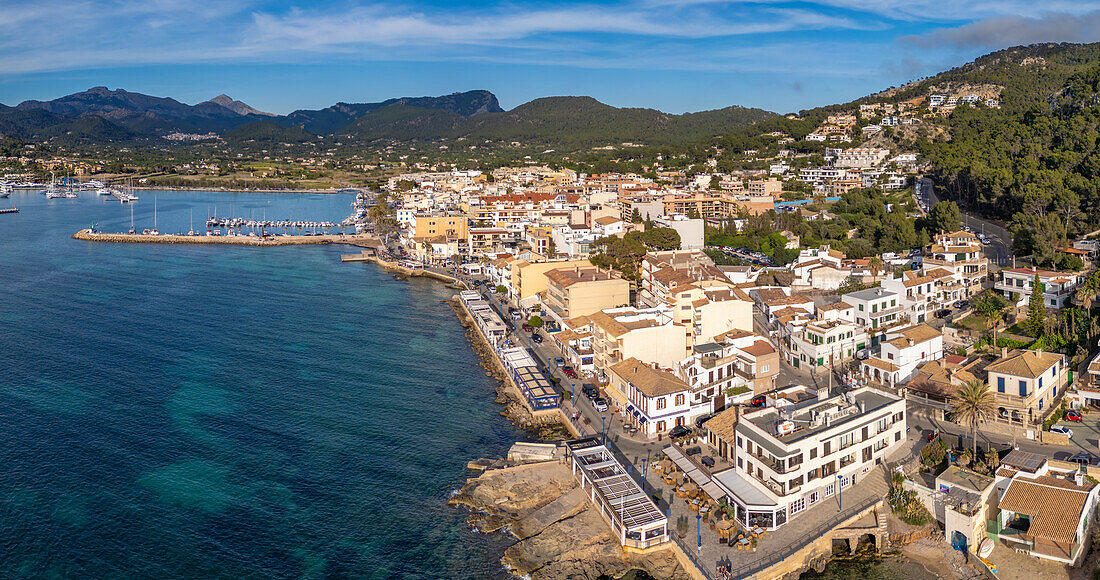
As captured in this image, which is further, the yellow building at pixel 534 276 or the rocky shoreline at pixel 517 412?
the yellow building at pixel 534 276

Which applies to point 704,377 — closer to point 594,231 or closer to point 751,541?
point 751,541

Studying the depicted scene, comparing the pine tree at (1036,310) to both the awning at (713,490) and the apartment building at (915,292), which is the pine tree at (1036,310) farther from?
the awning at (713,490)

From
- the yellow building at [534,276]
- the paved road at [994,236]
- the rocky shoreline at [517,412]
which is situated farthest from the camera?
the paved road at [994,236]

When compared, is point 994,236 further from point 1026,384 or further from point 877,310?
point 1026,384

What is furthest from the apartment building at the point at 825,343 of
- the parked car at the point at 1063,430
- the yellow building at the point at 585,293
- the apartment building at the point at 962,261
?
the apartment building at the point at 962,261

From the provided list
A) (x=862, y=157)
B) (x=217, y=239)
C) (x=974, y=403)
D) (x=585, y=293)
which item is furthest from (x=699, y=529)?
(x=862, y=157)

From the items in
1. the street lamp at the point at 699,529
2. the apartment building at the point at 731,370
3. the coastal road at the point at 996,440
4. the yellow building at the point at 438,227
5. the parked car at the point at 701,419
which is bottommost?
the street lamp at the point at 699,529
